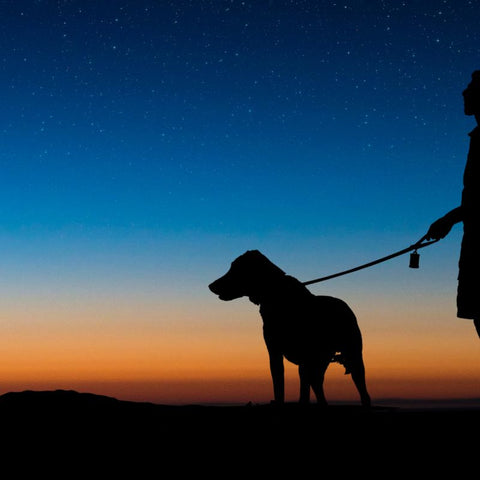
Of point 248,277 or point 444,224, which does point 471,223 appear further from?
point 248,277

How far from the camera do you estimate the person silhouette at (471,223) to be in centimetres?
582

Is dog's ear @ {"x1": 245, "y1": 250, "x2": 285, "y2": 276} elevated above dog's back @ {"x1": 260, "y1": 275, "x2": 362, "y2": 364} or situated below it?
above

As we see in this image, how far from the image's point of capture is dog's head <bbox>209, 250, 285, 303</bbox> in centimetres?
902

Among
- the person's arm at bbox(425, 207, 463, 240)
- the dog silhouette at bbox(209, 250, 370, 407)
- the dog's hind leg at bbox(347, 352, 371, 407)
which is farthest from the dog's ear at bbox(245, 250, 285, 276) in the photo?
the person's arm at bbox(425, 207, 463, 240)

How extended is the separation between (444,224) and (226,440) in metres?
2.69

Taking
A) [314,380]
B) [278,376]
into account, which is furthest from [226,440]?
[314,380]

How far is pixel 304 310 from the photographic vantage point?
8875 mm

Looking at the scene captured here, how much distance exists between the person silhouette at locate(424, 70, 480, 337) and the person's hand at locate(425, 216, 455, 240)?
5.6 inches

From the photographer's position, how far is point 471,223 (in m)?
5.87

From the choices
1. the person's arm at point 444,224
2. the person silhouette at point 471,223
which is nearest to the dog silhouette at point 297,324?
the person's arm at point 444,224

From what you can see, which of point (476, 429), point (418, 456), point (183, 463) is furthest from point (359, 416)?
point (183, 463)

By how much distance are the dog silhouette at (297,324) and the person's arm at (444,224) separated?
280 cm

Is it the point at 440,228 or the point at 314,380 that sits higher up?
the point at 440,228

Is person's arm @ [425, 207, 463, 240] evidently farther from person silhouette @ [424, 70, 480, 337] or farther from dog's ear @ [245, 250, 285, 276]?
dog's ear @ [245, 250, 285, 276]
